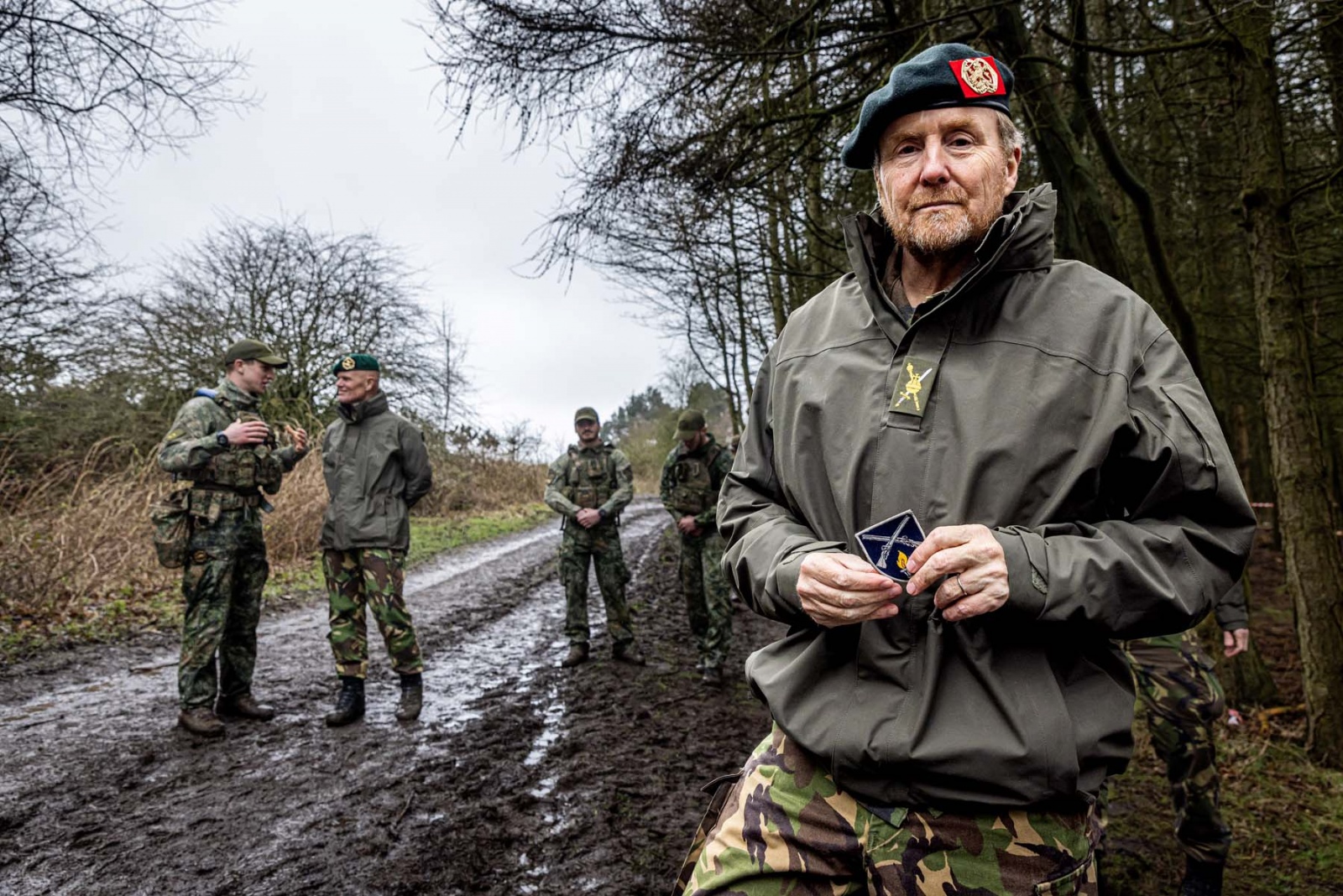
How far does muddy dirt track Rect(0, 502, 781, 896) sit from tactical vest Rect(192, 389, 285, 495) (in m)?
1.60

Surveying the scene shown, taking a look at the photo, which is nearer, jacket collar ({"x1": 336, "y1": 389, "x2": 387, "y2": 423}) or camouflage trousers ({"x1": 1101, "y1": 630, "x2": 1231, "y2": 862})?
camouflage trousers ({"x1": 1101, "y1": 630, "x2": 1231, "y2": 862})

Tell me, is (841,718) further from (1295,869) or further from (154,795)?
(154,795)

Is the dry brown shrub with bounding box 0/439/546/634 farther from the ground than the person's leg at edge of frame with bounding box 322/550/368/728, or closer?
farther from the ground

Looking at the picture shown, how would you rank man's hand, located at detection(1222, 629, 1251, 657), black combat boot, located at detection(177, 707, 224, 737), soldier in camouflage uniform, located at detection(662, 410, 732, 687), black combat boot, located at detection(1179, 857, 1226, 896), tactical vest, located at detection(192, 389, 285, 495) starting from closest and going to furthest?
black combat boot, located at detection(1179, 857, 1226, 896), man's hand, located at detection(1222, 629, 1251, 657), black combat boot, located at detection(177, 707, 224, 737), tactical vest, located at detection(192, 389, 285, 495), soldier in camouflage uniform, located at detection(662, 410, 732, 687)

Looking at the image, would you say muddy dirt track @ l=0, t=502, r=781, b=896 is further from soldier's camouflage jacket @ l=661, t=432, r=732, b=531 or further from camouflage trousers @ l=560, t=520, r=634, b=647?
soldier's camouflage jacket @ l=661, t=432, r=732, b=531

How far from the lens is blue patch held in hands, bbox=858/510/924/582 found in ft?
4.69

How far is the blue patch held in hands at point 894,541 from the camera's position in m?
1.43

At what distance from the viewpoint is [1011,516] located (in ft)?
4.86

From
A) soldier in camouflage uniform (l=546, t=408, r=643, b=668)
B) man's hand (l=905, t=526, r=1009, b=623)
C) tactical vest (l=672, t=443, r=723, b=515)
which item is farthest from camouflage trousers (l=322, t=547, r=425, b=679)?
man's hand (l=905, t=526, r=1009, b=623)

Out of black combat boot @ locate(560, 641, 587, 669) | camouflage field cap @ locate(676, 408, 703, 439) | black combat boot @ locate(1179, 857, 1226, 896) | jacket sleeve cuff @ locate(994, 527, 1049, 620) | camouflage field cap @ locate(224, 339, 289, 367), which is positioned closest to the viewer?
jacket sleeve cuff @ locate(994, 527, 1049, 620)

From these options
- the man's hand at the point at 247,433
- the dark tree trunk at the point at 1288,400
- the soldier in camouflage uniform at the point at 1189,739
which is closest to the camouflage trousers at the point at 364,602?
the man's hand at the point at 247,433

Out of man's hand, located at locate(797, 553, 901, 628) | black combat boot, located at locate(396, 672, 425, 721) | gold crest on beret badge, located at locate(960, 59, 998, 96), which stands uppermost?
gold crest on beret badge, located at locate(960, 59, 998, 96)

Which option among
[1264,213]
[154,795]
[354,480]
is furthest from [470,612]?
[1264,213]

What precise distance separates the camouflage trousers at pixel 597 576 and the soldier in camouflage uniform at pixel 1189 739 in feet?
15.2
